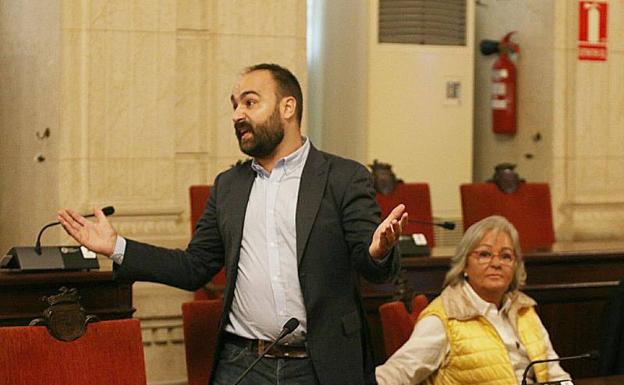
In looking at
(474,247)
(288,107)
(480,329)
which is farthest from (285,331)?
(474,247)

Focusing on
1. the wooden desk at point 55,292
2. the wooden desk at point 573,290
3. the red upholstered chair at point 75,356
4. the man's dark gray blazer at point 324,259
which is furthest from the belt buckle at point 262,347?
the wooden desk at point 573,290

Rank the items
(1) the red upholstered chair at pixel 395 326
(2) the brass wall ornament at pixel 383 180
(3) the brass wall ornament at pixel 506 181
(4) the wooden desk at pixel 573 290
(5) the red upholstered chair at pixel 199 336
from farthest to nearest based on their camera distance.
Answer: (3) the brass wall ornament at pixel 506 181 < (2) the brass wall ornament at pixel 383 180 < (4) the wooden desk at pixel 573 290 < (1) the red upholstered chair at pixel 395 326 < (5) the red upholstered chair at pixel 199 336

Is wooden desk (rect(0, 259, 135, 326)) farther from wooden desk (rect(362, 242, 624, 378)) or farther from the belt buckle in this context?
wooden desk (rect(362, 242, 624, 378))

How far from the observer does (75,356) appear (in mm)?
3105

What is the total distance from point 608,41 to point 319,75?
186 centimetres

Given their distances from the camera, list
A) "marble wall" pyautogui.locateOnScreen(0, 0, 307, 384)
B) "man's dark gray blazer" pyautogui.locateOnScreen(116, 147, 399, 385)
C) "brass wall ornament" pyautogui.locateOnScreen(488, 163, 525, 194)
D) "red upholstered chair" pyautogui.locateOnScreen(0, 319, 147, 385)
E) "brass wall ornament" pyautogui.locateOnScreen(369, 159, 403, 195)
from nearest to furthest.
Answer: "red upholstered chair" pyautogui.locateOnScreen(0, 319, 147, 385) → "man's dark gray blazer" pyautogui.locateOnScreen(116, 147, 399, 385) → "marble wall" pyautogui.locateOnScreen(0, 0, 307, 384) → "brass wall ornament" pyautogui.locateOnScreen(369, 159, 403, 195) → "brass wall ornament" pyautogui.locateOnScreen(488, 163, 525, 194)

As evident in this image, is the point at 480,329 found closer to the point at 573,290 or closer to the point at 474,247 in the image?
the point at 474,247

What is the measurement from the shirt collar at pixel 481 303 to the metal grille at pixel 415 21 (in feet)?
12.8

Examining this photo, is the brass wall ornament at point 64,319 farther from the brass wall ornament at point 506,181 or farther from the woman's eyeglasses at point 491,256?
A: the brass wall ornament at point 506,181

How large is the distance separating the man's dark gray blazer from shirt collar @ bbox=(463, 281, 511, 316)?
2.29 ft

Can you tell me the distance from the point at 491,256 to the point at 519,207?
253 cm

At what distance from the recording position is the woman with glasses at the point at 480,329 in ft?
12.7

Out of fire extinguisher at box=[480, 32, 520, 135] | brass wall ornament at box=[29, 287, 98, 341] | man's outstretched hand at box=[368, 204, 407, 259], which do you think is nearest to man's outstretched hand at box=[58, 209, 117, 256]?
brass wall ornament at box=[29, 287, 98, 341]

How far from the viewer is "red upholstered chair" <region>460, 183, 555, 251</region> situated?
642 cm
